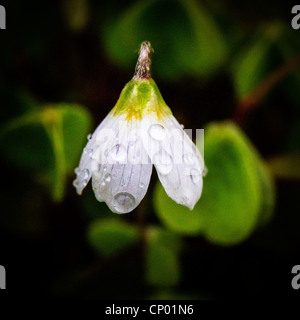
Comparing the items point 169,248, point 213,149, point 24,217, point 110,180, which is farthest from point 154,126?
point 24,217

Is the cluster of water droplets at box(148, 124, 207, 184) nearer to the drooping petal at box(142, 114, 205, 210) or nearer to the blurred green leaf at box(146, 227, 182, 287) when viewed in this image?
the drooping petal at box(142, 114, 205, 210)

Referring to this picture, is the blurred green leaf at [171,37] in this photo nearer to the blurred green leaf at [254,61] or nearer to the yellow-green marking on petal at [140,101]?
the blurred green leaf at [254,61]

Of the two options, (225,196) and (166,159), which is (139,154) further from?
(225,196)

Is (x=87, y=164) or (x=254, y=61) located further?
(x=254, y=61)

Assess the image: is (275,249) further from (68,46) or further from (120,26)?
(68,46)

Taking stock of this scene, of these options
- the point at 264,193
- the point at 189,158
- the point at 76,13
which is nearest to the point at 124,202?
the point at 189,158
